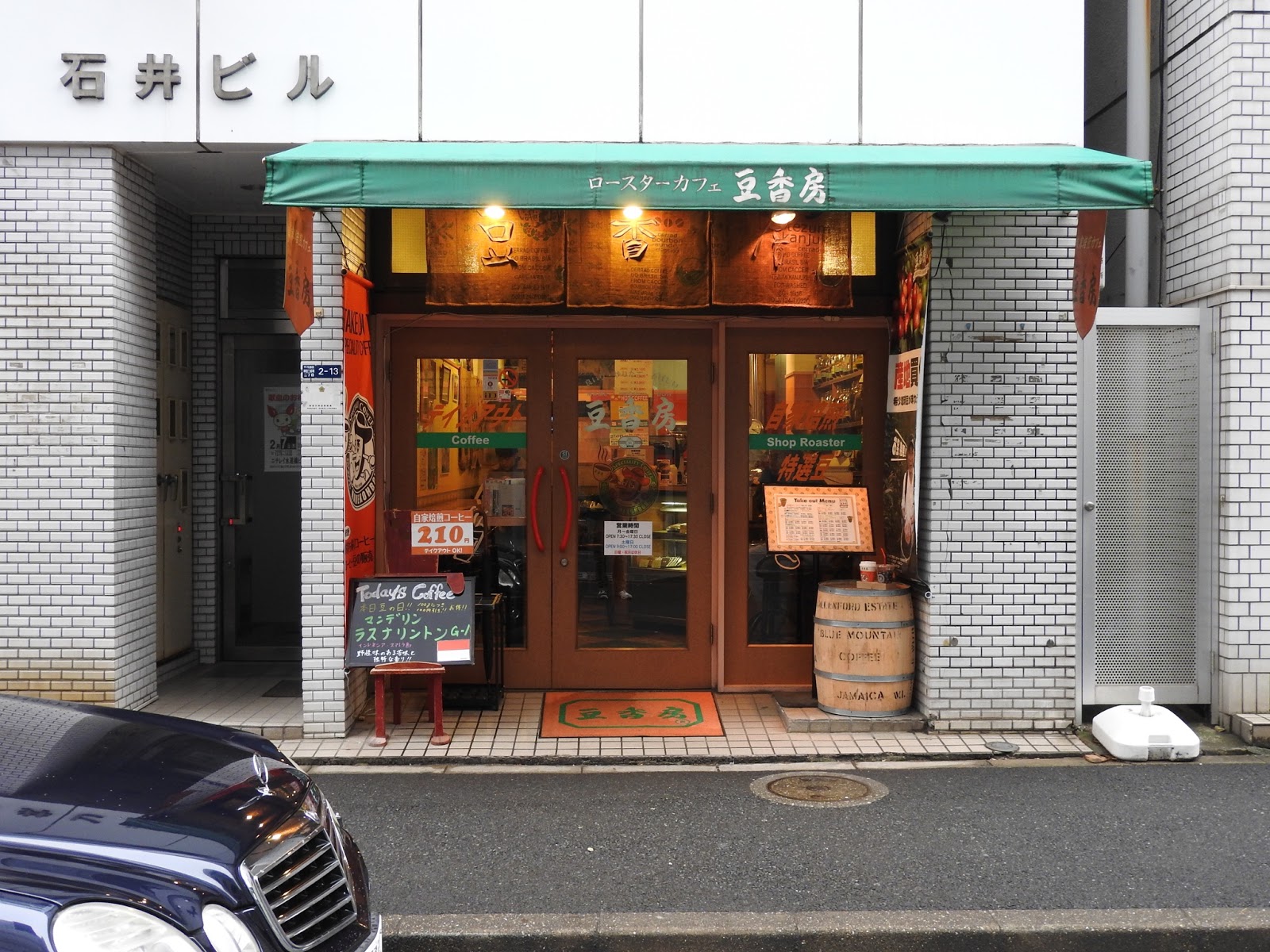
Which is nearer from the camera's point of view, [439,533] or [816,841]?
[816,841]

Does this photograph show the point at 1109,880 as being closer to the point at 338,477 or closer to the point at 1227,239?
the point at 1227,239

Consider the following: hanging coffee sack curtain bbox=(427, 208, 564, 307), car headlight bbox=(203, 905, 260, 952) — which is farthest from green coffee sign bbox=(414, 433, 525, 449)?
car headlight bbox=(203, 905, 260, 952)

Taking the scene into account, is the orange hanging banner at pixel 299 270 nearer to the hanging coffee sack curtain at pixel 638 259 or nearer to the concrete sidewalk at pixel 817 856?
the hanging coffee sack curtain at pixel 638 259

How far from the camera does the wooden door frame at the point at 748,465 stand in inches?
315

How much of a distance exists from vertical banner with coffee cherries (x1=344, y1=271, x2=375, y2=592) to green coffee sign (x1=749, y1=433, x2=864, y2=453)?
2801mm

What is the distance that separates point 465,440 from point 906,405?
3180mm

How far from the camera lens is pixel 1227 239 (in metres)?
6.95

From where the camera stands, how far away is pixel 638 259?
25.6ft

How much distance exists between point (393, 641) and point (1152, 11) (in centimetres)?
698

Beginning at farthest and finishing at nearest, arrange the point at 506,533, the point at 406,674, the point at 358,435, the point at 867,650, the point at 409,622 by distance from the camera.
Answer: the point at 506,533 → the point at 358,435 → the point at 867,650 → the point at 409,622 → the point at 406,674

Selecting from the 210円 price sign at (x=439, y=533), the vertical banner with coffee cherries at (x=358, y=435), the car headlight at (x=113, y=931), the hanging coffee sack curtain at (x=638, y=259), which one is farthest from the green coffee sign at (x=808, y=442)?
the car headlight at (x=113, y=931)

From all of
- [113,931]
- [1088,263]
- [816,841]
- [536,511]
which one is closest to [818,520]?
[536,511]

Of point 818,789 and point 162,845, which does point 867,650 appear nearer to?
point 818,789

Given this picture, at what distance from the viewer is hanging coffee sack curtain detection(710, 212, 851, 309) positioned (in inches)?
307
